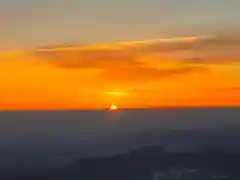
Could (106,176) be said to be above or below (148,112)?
below

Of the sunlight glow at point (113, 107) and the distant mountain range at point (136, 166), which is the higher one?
the sunlight glow at point (113, 107)

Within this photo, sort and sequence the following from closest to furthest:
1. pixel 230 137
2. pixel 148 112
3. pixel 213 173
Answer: pixel 213 173
pixel 230 137
pixel 148 112

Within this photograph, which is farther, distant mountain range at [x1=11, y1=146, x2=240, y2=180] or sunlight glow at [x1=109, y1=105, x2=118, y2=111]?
sunlight glow at [x1=109, y1=105, x2=118, y2=111]

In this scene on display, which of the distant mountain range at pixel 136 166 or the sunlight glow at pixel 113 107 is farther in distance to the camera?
the sunlight glow at pixel 113 107

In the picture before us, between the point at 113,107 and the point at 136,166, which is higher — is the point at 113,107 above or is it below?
above

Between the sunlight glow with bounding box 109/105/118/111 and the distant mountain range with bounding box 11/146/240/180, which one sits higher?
the sunlight glow with bounding box 109/105/118/111

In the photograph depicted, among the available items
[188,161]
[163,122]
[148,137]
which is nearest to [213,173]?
[188,161]

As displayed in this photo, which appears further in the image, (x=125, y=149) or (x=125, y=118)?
(x=125, y=118)

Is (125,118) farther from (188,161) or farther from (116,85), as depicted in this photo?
(188,161)

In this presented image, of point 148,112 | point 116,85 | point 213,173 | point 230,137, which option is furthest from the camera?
point 148,112

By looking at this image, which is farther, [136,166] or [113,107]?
[113,107]

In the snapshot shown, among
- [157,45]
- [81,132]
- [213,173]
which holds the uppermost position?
[157,45]
